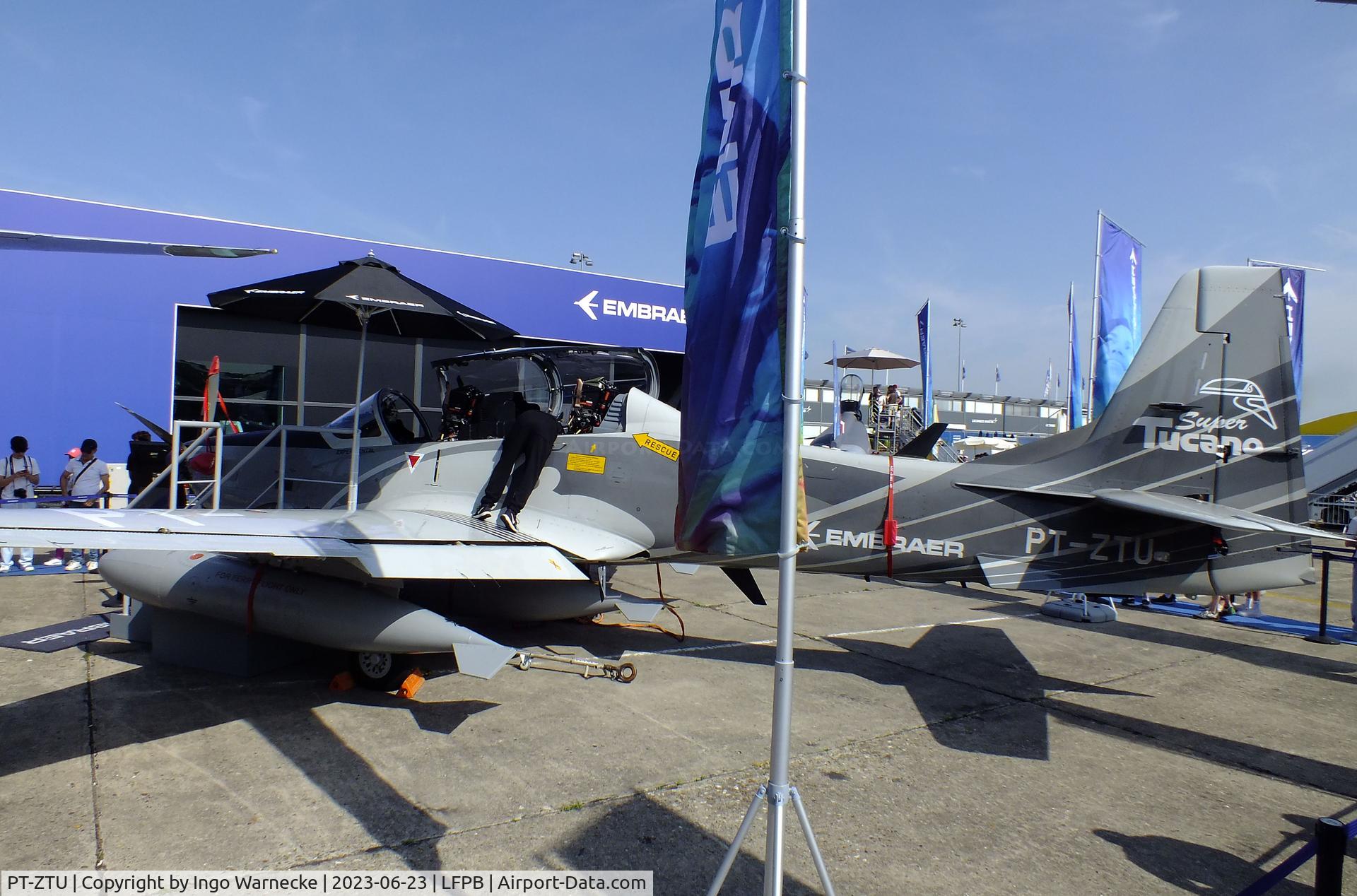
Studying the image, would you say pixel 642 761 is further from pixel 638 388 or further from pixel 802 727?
pixel 638 388

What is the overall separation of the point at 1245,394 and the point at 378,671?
6948 millimetres

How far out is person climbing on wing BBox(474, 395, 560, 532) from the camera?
21.6 ft

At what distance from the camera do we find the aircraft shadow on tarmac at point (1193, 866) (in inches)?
138

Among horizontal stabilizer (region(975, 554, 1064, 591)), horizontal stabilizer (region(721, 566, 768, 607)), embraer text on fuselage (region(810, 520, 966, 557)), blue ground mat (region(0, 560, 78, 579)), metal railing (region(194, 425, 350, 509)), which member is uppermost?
metal railing (region(194, 425, 350, 509))

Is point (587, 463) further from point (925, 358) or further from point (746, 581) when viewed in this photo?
point (925, 358)

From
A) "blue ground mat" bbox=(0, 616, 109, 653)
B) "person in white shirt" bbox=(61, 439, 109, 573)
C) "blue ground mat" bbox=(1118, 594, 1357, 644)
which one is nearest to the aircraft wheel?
"blue ground mat" bbox=(0, 616, 109, 653)

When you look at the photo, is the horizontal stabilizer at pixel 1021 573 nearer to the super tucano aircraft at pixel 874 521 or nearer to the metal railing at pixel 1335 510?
the super tucano aircraft at pixel 874 521

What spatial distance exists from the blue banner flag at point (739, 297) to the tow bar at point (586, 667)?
3603 millimetres

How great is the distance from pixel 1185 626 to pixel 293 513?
400 inches

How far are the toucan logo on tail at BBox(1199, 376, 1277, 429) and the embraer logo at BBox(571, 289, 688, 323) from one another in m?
12.4

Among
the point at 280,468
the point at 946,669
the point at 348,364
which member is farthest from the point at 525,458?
the point at 348,364

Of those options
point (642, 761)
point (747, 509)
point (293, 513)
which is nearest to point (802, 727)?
point (642, 761)

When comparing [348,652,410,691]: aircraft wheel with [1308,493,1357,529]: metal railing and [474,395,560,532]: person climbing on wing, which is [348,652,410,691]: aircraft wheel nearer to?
[474,395,560,532]: person climbing on wing

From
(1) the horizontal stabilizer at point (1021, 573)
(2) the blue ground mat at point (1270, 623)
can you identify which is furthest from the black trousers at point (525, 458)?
(2) the blue ground mat at point (1270, 623)
